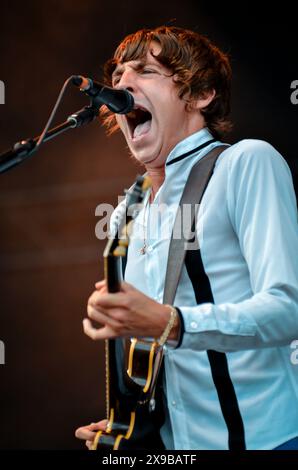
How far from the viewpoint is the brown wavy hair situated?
234 centimetres

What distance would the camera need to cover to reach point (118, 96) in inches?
76.9

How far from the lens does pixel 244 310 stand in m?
1.61

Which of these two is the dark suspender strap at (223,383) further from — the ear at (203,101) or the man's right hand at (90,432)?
the ear at (203,101)

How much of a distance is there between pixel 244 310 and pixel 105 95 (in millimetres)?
735

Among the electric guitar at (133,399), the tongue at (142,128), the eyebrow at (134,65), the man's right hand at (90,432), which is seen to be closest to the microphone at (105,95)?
the tongue at (142,128)

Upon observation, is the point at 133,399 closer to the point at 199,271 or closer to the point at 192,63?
the point at 199,271

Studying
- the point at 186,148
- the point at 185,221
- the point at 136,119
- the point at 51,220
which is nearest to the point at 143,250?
the point at 185,221

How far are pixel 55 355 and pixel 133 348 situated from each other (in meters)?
2.74

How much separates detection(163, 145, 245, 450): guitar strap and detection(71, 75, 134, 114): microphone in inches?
11.9

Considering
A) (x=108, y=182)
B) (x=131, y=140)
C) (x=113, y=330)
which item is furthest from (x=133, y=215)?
(x=108, y=182)

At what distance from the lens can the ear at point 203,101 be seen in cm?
235

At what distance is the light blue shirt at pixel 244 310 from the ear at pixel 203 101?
38cm
